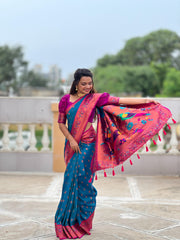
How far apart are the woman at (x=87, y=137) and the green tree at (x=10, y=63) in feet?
142

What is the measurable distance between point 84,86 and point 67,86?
123 inches

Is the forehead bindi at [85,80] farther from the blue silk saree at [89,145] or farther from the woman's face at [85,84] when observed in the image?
the blue silk saree at [89,145]

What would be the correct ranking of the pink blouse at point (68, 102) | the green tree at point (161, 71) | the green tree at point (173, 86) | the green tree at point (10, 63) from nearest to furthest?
the pink blouse at point (68, 102)
the green tree at point (173, 86)
the green tree at point (10, 63)
the green tree at point (161, 71)

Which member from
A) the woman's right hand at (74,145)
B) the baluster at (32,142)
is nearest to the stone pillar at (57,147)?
the baluster at (32,142)

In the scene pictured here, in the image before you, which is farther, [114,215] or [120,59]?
[120,59]

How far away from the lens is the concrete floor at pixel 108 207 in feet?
12.0

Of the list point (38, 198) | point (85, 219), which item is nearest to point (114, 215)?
point (85, 219)

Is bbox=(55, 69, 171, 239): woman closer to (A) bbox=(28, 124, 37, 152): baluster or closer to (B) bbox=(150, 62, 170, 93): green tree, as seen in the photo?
(A) bbox=(28, 124, 37, 152): baluster

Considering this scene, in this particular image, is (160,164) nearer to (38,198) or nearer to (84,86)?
(38,198)

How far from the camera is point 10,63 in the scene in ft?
155

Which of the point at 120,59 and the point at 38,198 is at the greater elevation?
the point at 120,59

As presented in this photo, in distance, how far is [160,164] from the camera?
264 inches

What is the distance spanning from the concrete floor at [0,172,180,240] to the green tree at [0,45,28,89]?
1605 inches

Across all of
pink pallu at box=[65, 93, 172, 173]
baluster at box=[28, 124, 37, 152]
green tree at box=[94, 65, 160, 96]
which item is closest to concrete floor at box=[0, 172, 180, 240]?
baluster at box=[28, 124, 37, 152]
